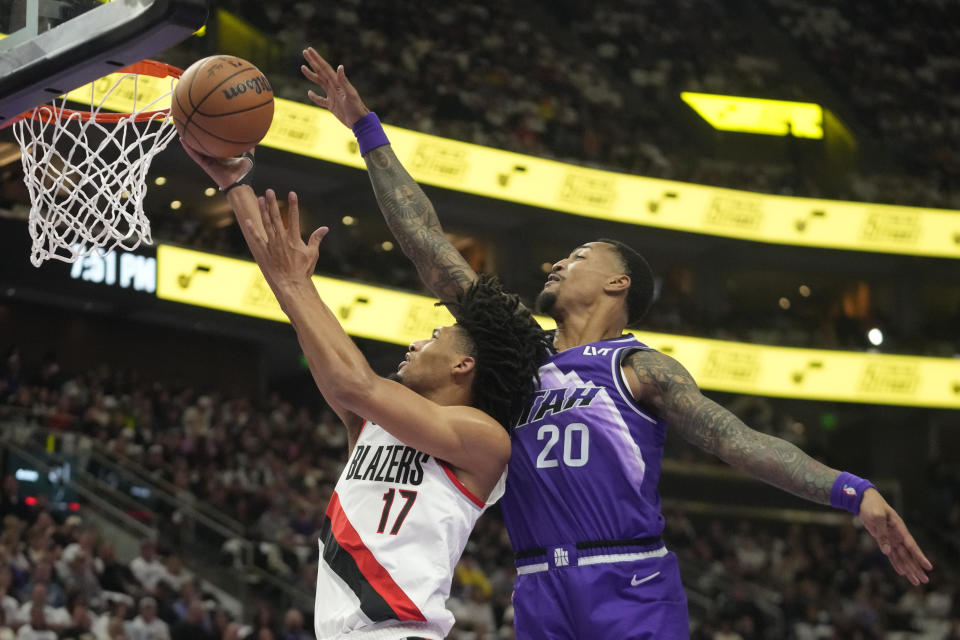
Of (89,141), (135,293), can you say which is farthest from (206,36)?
(89,141)

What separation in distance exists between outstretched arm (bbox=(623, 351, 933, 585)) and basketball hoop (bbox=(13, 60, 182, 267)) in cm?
191

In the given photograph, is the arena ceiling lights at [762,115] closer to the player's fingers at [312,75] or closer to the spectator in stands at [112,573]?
the spectator in stands at [112,573]

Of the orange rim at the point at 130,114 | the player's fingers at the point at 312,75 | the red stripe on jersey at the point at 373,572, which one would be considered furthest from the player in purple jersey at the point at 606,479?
the orange rim at the point at 130,114

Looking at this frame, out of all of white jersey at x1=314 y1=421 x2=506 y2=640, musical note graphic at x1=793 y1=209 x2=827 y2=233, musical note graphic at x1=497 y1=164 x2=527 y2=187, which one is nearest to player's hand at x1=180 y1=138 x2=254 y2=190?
white jersey at x1=314 y1=421 x2=506 y2=640

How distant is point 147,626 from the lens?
10102 mm

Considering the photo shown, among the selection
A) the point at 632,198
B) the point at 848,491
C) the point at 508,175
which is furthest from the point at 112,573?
the point at 632,198

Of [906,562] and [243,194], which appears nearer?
[906,562]

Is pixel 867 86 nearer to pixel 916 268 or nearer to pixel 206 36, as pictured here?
pixel 916 268

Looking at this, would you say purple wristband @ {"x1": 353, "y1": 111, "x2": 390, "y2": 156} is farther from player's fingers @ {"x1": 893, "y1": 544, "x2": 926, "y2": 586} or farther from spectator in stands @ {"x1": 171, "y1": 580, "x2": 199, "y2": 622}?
spectator in stands @ {"x1": 171, "y1": 580, "x2": 199, "y2": 622}

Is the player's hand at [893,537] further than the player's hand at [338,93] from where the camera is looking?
No

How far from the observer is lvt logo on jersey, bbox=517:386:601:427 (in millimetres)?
3807

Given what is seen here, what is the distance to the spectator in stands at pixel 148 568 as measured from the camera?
1117 cm

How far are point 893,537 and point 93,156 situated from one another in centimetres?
318

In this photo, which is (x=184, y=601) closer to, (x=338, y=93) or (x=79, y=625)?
(x=79, y=625)
